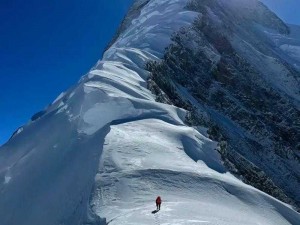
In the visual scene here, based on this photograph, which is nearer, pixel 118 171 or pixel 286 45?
pixel 118 171

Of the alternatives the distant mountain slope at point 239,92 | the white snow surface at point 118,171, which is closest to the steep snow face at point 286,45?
the distant mountain slope at point 239,92

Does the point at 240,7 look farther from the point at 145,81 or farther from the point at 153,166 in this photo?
the point at 153,166

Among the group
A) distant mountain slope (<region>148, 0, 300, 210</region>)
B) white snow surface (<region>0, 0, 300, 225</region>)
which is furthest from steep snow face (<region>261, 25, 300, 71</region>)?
white snow surface (<region>0, 0, 300, 225</region>)

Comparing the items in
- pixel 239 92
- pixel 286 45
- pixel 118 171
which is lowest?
pixel 118 171

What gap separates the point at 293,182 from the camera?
42125 mm

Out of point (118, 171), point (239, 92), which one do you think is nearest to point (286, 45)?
point (239, 92)

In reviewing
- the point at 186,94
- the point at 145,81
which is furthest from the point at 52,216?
the point at 186,94

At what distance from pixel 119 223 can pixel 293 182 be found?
33741mm

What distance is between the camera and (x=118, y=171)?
18047 mm

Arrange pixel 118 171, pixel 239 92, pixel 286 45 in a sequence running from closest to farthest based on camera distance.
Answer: pixel 118 171, pixel 239 92, pixel 286 45

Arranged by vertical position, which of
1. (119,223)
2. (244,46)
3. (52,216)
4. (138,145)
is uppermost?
(244,46)

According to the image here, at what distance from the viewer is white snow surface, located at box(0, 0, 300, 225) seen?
15773 mm

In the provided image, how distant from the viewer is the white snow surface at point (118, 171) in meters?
15.8

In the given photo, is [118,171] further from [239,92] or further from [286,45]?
[286,45]
